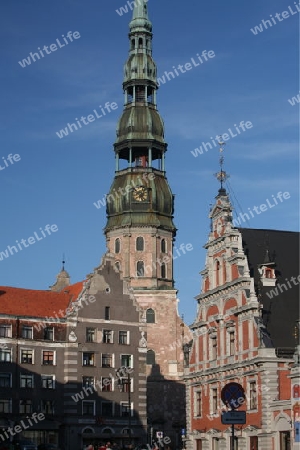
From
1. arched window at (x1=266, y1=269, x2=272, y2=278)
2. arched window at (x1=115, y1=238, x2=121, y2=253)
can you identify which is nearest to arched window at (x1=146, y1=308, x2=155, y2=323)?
arched window at (x1=115, y1=238, x2=121, y2=253)

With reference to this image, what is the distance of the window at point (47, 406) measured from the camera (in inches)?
3014

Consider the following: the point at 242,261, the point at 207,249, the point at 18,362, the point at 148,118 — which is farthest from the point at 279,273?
the point at 148,118

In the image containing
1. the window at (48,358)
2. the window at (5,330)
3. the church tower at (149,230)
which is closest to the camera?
the window at (5,330)

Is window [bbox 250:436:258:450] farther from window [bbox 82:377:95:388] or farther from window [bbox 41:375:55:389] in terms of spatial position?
window [bbox 41:375:55:389]

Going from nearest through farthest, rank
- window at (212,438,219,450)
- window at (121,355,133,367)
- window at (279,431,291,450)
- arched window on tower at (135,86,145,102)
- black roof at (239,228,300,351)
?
window at (279,431,291,450) < black roof at (239,228,300,351) < window at (212,438,219,450) < window at (121,355,133,367) < arched window on tower at (135,86,145,102)

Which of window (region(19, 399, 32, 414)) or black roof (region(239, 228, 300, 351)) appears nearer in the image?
black roof (region(239, 228, 300, 351))

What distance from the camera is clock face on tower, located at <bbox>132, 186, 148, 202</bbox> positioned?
11031cm

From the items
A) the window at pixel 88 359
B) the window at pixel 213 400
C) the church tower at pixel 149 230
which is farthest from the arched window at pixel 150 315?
the window at pixel 213 400

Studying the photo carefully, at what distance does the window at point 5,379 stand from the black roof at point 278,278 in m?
23.2

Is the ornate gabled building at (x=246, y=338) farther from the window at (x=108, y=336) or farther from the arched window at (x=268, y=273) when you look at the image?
the window at (x=108, y=336)

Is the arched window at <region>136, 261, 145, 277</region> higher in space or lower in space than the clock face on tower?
lower

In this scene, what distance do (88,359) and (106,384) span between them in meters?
2.81

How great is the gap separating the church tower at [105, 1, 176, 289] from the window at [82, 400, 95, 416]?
98.5 ft

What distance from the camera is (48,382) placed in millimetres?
77562
